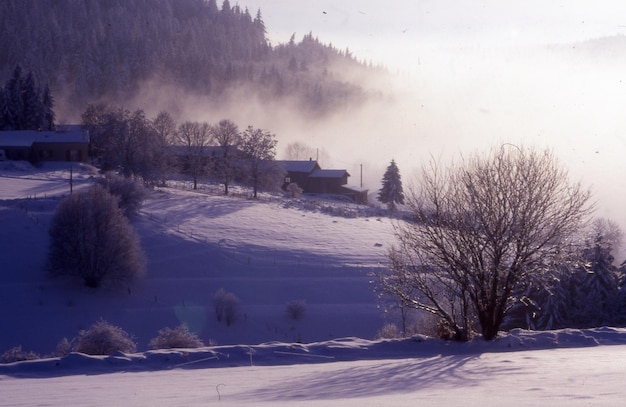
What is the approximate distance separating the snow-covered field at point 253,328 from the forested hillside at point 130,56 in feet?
248

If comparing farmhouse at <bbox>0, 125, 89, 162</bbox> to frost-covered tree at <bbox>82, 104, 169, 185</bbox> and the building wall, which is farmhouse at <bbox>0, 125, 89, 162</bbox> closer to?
the building wall

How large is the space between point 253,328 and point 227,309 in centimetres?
145

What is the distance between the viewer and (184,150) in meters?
72.8

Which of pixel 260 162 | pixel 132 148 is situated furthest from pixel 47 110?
pixel 260 162

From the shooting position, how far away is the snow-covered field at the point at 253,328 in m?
7.32

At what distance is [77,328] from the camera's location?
25.3 metres

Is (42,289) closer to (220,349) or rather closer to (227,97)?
(220,349)

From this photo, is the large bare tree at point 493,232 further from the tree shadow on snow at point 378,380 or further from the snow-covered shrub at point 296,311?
the snow-covered shrub at point 296,311

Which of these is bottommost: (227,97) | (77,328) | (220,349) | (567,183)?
(77,328)

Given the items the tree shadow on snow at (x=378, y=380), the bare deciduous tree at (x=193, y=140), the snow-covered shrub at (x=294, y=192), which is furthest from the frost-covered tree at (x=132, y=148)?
the tree shadow on snow at (x=378, y=380)

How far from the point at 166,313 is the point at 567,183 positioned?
739 inches

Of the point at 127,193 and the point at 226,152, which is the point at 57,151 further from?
the point at 127,193

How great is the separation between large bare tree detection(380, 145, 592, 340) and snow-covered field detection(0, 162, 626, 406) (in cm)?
110

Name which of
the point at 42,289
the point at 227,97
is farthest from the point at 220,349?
the point at 227,97
